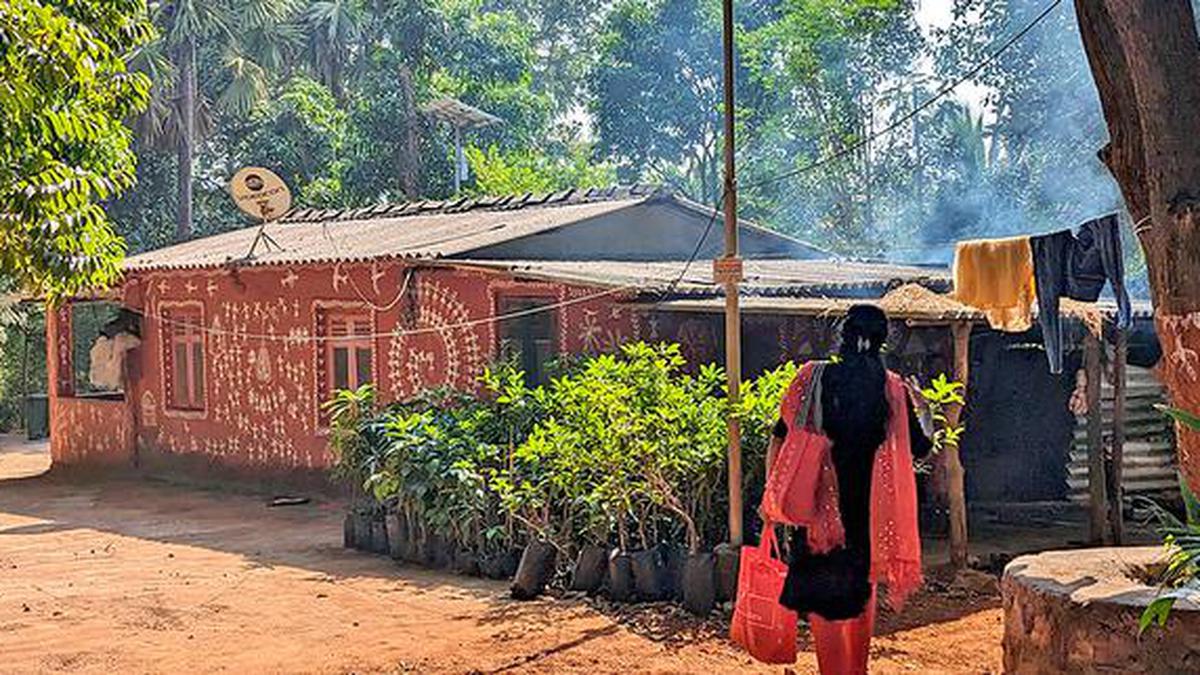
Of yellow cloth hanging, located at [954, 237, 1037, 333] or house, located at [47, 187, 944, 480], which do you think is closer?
yellow cloth hanging, located at [954, 237, 1037, 333]

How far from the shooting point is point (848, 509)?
18.9 feet

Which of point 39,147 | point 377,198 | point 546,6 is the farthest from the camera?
point 546,6

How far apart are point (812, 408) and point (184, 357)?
13.2 m

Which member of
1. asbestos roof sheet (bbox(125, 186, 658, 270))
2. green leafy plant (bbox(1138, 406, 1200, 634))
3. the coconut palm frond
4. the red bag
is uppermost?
the coconut palm frond

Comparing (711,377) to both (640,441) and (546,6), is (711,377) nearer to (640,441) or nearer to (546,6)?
(640,441)

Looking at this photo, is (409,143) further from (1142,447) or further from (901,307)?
(901,307)

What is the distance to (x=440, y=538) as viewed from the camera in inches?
406

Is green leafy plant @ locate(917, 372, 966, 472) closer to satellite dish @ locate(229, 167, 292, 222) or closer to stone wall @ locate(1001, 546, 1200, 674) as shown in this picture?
stone wall @ locate(1001, 546, 1200, 674)

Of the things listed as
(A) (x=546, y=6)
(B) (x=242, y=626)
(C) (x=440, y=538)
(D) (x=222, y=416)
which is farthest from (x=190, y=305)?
(A) (x=546, y=6)

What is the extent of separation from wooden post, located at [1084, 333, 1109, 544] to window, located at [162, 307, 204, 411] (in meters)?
10.9

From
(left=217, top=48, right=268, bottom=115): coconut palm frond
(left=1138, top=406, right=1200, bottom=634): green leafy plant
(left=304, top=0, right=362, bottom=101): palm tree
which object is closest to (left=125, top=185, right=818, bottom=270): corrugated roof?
(left=1138, top=406, right=1200, bottom=634): green leafy plant

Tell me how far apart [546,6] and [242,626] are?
124ft

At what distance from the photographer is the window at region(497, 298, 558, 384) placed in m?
13.3

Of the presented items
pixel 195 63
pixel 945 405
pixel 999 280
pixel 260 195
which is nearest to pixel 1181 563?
pixel 999 280
